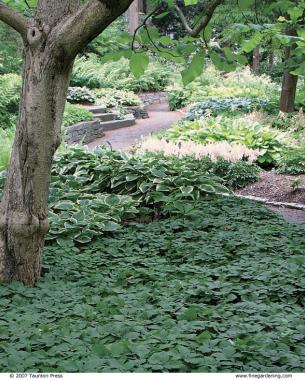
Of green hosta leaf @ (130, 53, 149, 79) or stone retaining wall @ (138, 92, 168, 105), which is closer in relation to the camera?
green hosta leaf @ (130, 53, 149, 79)

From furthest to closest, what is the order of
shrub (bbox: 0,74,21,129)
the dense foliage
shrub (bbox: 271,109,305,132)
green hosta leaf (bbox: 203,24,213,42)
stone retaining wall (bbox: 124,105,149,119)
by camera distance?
stone retaining wall (bbox: 124,105,149,119), shrub (bbox: 271,109,305,132), shrub (bbox: 0,74,21,129), the dense foliage, green hosta leaf (bbox: 203,24,213,42)

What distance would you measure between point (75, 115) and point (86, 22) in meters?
11.1

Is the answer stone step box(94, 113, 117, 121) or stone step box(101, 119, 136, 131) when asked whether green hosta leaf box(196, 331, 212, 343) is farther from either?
stone step box(94, 113, 117, 121)

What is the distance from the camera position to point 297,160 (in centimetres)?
952

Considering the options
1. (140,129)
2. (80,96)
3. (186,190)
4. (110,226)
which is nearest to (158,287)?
(110,226)

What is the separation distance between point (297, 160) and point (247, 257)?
529 cm

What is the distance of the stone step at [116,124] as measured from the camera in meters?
15.5

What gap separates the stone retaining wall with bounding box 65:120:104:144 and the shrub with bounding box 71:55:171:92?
5.27 metres

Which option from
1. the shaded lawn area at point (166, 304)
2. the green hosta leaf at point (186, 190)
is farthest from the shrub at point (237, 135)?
the shaded lawn area at point (166, 304)

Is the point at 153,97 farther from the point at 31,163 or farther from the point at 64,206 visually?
the point at 31,163

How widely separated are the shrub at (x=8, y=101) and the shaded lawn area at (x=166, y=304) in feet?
25.6

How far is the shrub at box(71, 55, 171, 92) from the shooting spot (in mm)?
19859

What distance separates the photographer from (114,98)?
18844 mm

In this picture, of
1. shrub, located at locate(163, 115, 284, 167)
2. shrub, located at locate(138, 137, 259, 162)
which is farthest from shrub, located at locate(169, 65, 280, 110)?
shrub, located at locate(138, 137, 259, 162)
